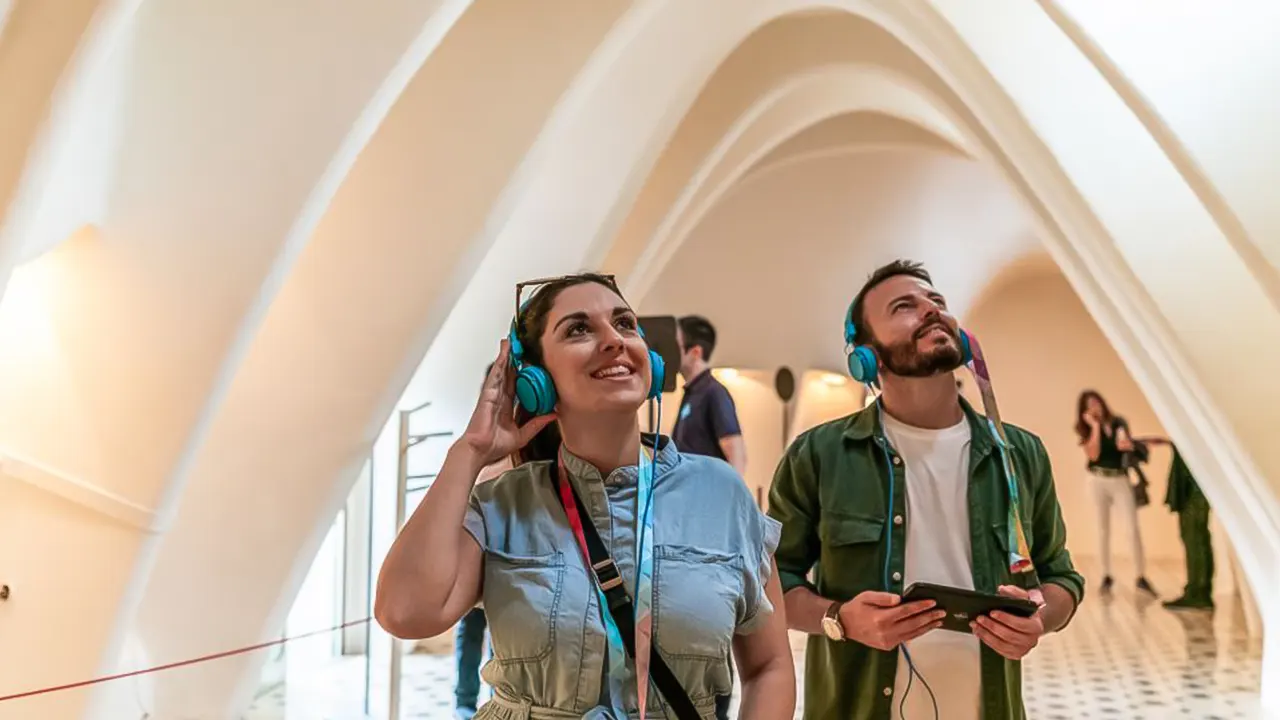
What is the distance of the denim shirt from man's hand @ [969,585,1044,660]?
553 mm

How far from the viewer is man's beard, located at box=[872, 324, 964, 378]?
96.0 inches

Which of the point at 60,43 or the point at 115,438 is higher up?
the point at 60,43

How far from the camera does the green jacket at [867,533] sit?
97.0 inches

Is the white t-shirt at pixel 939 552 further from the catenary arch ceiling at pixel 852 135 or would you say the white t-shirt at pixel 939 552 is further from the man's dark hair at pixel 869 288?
the catenary arch ceiling at pixel 852 135

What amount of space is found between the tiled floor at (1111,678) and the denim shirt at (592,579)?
16.3ft

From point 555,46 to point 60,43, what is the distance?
3448mm

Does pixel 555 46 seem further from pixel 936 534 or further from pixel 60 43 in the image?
pixel 936 534

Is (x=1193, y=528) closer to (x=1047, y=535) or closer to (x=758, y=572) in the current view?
(x=1047, y=535)

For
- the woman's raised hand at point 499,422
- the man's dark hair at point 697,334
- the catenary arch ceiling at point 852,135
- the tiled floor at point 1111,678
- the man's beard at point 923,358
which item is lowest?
the tiled floor at point 1111,678

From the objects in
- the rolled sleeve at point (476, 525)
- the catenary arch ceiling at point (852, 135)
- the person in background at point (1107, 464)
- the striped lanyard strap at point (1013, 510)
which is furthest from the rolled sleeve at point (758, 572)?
the catenary arch ceiling at point (852, 135)

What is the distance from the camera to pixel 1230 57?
402 cm

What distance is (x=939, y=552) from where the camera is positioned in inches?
99.0

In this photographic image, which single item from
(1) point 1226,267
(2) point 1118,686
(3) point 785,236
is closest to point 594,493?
(1) point 1226,267

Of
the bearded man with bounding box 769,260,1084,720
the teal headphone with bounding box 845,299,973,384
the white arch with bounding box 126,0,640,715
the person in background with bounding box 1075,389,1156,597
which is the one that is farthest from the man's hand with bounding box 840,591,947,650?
the person in background with bounding box 1075,389,1156,597
